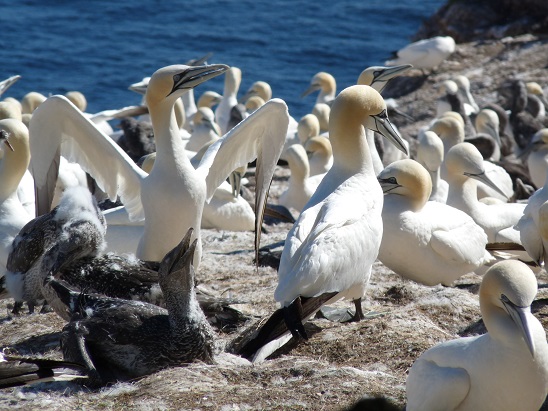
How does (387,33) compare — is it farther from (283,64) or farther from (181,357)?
Answer: (181,357)

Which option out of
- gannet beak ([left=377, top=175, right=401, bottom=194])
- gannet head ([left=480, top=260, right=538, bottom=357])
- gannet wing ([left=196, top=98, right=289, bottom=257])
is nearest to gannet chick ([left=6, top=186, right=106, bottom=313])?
gannet wing ([left=196, top=98, right=289, bottom=257])

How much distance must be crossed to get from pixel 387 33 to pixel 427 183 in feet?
77.7

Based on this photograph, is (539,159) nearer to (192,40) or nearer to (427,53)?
(427,53)

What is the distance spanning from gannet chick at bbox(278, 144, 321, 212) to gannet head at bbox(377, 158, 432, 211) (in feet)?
10.5

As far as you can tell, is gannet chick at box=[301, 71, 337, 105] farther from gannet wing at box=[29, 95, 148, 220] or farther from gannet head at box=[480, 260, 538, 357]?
gannet head at box=[480, 260, 538, 357]

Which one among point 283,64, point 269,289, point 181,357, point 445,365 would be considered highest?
point 445,365

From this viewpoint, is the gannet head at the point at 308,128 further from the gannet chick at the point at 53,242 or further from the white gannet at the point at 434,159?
the gannet chick at the point at 53,242

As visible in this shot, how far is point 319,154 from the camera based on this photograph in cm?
1199

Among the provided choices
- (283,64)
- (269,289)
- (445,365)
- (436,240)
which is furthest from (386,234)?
(283,64)

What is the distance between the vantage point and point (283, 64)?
26.7 m

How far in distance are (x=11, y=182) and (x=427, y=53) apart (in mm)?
12310

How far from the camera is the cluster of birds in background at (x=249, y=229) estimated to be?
415 centimetres

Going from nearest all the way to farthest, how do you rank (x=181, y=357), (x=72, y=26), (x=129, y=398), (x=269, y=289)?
(x=129, y=398) < (x=181, y=357) < (x=269, y=289) < (x=72, y=26)

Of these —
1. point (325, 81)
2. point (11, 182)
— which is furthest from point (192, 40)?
point (11, 182)
